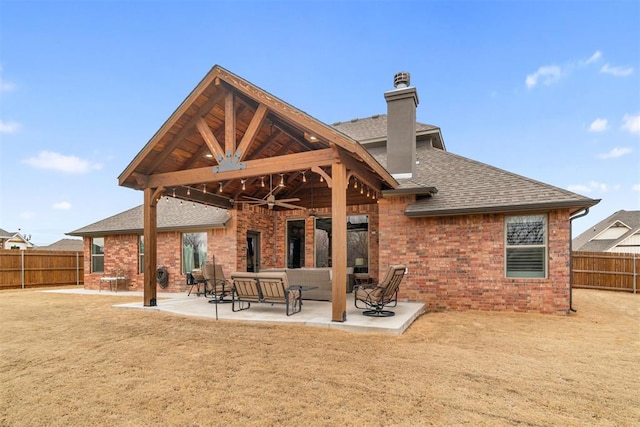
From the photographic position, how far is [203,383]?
11.5 ft

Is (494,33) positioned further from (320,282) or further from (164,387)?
(164,387)

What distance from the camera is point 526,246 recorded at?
7469 mm

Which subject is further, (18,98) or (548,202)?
(18,98)

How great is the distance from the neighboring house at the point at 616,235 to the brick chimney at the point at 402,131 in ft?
66.0

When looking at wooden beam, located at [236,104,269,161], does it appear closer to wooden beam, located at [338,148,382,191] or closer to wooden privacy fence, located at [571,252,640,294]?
wooden beam, located at [338,148,382,191]

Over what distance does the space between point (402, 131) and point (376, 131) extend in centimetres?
357

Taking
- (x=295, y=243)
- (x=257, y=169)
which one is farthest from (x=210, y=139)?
(x=295, y=243)

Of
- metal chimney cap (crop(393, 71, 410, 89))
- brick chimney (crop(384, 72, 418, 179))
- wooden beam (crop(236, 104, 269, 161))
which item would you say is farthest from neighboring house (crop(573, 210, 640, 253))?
wooden beam (crop(236, 104, 269, 161))

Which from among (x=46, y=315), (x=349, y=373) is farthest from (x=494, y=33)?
(x=46, y=315)

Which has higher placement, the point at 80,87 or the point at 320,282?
the point at 80,87

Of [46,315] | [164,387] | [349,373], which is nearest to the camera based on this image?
[164,387]

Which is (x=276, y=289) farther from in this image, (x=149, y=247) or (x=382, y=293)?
(x=149, y=247)

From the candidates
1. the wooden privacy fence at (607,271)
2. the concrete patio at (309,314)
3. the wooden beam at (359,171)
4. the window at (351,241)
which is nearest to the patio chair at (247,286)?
the concrete patio at (309,314)

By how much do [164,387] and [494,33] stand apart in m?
17.8
